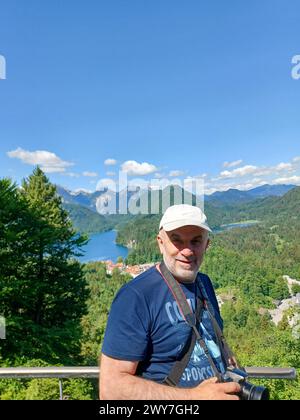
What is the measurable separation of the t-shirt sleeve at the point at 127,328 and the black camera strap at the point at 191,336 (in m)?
0.16

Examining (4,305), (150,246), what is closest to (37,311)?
(4,305)

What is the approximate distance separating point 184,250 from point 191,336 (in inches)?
15.4

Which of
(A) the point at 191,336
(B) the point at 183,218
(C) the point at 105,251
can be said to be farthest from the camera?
(C) the point at 105,251

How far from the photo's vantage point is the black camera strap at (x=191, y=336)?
1.47 metres

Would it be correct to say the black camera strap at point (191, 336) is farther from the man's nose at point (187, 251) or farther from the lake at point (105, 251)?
the lake at point (105, 251)

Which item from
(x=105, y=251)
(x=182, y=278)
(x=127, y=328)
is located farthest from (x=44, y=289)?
(x=105, y=251)

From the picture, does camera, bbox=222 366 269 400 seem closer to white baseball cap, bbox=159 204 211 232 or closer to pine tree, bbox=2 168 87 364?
white baseball cap, bbox=159 204 211 232

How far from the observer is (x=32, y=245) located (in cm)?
1394

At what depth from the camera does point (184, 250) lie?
1646mm

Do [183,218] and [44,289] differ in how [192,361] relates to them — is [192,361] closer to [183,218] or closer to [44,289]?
[183,218]

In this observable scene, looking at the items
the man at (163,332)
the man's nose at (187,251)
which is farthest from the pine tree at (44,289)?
the man's nose at (187,251)

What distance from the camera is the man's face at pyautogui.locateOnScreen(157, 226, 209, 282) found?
1638 millimetres
